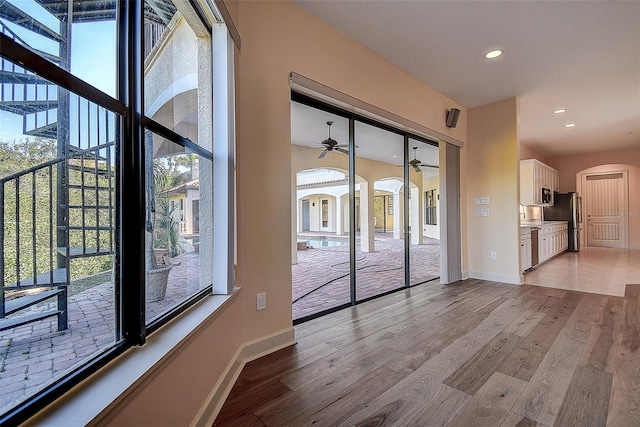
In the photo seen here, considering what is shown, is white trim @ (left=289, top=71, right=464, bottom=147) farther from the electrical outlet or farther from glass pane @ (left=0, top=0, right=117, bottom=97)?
the electrical outlet

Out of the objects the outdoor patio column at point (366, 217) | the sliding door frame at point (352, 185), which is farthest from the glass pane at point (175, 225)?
the outdoor patio column at point (366, 217)

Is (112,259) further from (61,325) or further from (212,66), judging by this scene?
(212,66)

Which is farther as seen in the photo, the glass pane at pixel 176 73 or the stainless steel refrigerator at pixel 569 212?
the stainless steel refrigerator at pixel 569 212

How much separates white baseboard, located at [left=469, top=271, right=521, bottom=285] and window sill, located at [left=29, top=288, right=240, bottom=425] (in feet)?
15.1

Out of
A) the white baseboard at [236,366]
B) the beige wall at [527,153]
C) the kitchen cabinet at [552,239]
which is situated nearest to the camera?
the white baseboard at [236,366]

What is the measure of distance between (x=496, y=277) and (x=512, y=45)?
3269 millimetres

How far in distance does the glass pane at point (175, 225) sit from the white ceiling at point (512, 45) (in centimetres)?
183

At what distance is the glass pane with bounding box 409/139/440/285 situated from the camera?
5.91 m

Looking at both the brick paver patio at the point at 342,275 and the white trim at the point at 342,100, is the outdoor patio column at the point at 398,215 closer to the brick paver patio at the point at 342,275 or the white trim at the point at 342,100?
the brick paver patio at the point at 342,275

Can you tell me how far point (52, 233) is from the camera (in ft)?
2.88

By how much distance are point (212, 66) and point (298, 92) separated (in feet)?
3.50

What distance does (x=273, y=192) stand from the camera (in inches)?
92.7

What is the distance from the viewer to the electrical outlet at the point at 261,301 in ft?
7.38

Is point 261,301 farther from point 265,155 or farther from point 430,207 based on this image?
point 430,207
